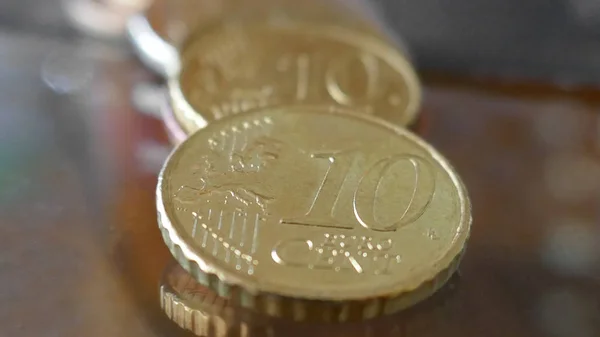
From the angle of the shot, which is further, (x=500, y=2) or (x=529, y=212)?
(x=500, y=2)

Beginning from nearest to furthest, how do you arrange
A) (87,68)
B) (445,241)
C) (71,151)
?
1. (445,241)
2. (71,151)
3. (87,68)

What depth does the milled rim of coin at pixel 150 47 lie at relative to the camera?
2.43 ft

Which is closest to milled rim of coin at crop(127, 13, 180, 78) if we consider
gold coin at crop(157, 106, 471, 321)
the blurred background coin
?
the blurred background coin

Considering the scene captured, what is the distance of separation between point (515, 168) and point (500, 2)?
24 cm

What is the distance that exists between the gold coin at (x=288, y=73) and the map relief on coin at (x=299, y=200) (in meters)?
0.08

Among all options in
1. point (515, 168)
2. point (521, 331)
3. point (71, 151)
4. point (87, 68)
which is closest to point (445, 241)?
point (521, 331)

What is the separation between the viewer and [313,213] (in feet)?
1.72

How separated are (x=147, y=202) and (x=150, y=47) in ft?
0.70

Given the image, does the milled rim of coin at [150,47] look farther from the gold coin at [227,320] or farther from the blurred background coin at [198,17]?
the gold coin at [227,320]

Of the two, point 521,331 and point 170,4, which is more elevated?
point 170,4

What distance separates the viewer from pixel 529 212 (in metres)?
0.67

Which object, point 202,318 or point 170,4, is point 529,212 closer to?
point 202,318

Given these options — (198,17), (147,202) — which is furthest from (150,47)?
(147,202)

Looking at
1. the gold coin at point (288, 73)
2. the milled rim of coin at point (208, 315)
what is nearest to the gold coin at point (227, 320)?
the milled rim of coin at point (208, 315)
